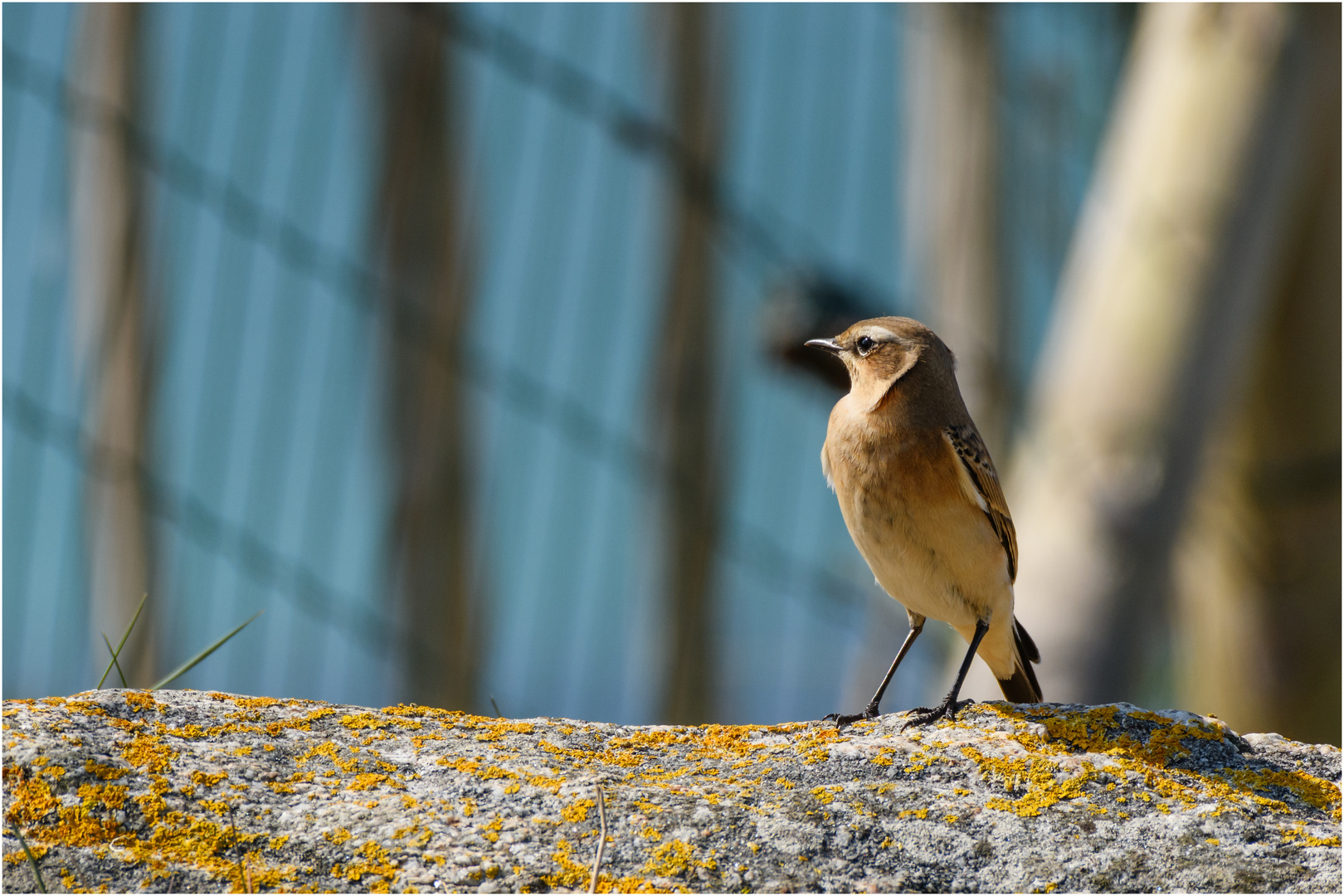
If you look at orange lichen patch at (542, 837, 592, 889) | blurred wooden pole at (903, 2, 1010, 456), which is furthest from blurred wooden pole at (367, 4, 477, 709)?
orange lichen patch at (542, 837, 592, 889)

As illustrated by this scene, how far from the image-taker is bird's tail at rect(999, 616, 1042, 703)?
3.45 meters

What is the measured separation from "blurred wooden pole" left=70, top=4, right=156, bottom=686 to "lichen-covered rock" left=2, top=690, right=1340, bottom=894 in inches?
135

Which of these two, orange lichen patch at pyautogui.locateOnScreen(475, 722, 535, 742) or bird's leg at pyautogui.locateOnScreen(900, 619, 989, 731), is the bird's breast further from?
orange lichen patch at pyautogui.locateOnScreen(475, 722, 535, 742)

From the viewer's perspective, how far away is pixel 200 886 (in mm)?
1773

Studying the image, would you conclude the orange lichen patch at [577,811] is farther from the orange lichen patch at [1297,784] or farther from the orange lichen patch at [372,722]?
the orange lichen patch at [1297,784]

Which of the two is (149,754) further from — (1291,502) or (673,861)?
(1291,502)

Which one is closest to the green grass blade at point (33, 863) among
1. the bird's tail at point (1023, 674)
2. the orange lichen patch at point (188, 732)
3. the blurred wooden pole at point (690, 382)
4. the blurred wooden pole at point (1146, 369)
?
the orange lichen patch at point (188, 732)

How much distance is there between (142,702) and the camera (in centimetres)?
230

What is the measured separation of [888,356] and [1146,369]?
1241 mm

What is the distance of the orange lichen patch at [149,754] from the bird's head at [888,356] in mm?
1979

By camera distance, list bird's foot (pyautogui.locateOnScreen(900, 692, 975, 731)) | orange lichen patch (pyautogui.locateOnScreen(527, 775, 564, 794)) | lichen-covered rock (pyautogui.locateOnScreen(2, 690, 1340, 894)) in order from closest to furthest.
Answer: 1. lichen-covered rock (pyautogui.locateOnScreen(2, 690, 1340, 894))
2. orange lichen patch (pyautogui.locateOnScreen(527, 775, 564, 794))
3. bird's foot (pyautogui.locateOnScreen(900, 692, 975, 731))

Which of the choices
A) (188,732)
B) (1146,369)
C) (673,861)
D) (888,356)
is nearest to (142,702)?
(188,732)

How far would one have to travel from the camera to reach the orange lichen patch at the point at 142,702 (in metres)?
2.28

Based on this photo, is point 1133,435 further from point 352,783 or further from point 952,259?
point 352,783
